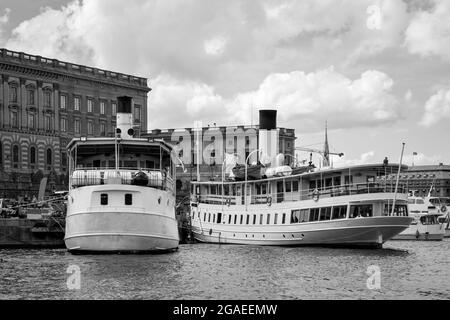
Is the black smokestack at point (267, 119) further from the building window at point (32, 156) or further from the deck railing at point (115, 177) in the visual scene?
the building window at point (32, 156)

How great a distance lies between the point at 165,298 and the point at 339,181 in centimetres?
3334

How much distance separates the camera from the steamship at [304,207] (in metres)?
63.6

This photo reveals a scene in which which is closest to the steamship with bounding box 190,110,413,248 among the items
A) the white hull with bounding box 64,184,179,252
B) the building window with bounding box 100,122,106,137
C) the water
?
the water

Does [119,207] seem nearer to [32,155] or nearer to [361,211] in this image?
[361,211]

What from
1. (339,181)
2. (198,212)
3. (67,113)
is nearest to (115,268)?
(339,181)

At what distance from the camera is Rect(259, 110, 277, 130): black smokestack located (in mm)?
79750

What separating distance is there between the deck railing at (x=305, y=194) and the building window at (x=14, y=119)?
4734 centimetres

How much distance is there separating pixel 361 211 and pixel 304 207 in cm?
495

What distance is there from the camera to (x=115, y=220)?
52.1 m

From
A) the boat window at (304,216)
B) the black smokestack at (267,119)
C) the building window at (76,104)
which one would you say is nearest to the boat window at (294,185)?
the boat window at (304,216)

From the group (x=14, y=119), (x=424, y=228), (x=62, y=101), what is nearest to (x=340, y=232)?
(x=424, y=228)

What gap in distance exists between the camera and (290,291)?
37406mm
